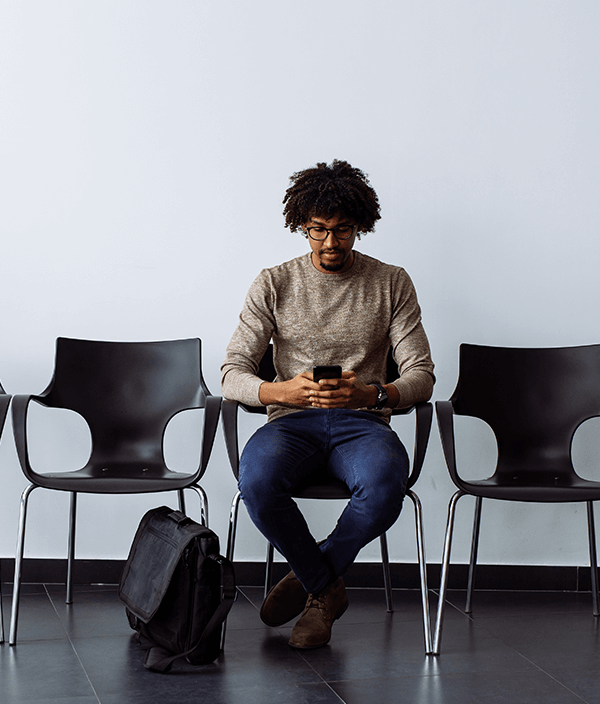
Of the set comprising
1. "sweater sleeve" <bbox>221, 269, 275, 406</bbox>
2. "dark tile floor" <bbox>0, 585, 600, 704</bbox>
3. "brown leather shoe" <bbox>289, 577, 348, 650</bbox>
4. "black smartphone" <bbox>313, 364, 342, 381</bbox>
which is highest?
"sweater sleeve" <bbox>221, 269, 275, 406</bbox>

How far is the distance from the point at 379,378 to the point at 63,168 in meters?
1.32

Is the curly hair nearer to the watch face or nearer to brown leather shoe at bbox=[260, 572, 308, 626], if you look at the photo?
the watch face

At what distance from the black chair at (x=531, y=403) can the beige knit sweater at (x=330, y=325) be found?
0.27 meters

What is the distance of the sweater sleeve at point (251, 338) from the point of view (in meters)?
2.14

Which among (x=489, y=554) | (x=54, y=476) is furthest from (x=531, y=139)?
(x=54, y=476)

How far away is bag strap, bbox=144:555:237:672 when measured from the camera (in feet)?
5.97

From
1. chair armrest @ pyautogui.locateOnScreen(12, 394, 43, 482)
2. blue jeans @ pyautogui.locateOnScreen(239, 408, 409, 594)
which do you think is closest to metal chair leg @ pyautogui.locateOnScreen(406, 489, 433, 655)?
blue jeans @ pyautogui.locateOnScreen(239, 408, 409, 594)

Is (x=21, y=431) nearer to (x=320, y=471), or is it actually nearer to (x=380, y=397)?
(x=320, y=471)

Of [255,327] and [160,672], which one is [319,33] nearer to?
[255,327]

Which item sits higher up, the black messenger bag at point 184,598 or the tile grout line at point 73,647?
the black messenger bag at point 184,598

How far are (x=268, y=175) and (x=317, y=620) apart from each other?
1.49 m

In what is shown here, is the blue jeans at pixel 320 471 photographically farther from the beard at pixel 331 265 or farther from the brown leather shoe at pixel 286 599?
the beard at pixel 331 265

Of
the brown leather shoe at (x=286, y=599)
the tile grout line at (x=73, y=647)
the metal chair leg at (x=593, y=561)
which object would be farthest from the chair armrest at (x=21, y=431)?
A: the metal chair leg at (x=593, y=561)

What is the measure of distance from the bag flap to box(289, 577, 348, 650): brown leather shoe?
342 millimetres
